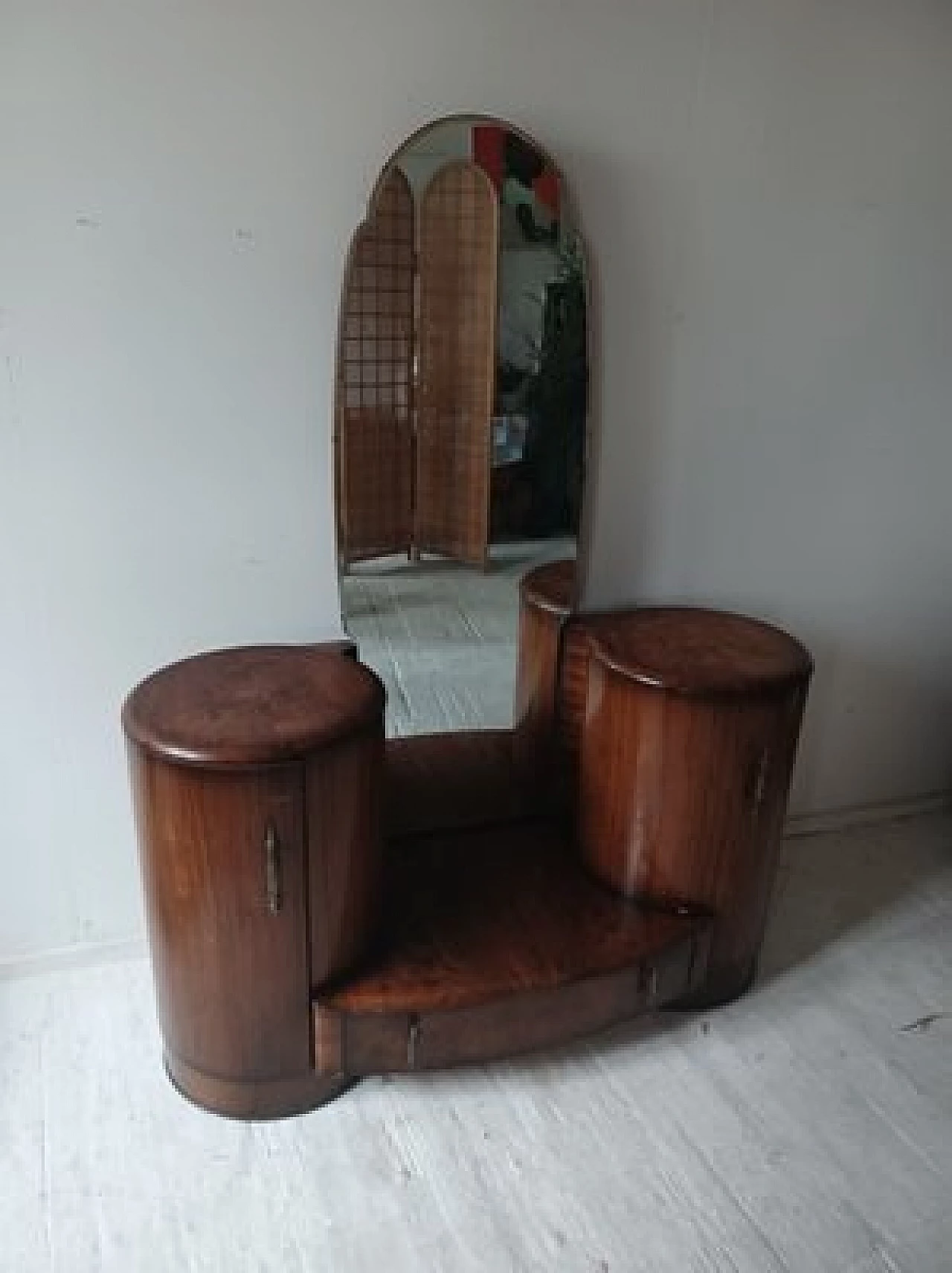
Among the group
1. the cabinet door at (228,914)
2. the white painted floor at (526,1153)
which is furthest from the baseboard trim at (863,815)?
the cabinet door at (228,914)

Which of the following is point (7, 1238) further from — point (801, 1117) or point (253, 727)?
point (801, 1117)

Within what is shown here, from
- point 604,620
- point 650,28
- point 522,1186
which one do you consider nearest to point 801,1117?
point 522,1186

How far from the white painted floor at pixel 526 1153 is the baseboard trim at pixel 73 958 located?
0.02m

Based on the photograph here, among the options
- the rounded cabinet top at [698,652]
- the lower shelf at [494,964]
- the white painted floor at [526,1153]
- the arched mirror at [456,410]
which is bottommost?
the white painted floor at [526,1153]

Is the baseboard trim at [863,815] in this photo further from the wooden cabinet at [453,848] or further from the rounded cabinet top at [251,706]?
the rounded cabinet top at [251,706]

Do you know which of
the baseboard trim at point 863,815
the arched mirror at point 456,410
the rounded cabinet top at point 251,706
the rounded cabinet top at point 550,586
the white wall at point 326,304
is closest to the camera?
the rounded cabinet top at point 251,706

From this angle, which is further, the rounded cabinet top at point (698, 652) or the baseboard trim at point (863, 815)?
the baseboard trim at point (863, 815)

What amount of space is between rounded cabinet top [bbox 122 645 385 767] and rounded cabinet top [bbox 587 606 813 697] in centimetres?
46

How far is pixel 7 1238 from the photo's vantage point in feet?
4.65

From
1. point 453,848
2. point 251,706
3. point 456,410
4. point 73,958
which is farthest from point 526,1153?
point 456,410

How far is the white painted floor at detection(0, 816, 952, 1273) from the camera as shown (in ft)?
4.73

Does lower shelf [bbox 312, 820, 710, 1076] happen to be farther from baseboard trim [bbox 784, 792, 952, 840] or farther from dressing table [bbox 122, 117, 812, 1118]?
baseboard trim [bbox 784, 792, 952, 840]

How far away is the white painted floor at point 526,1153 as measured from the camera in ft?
4.73

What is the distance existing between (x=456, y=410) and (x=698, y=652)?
1.97 ft
